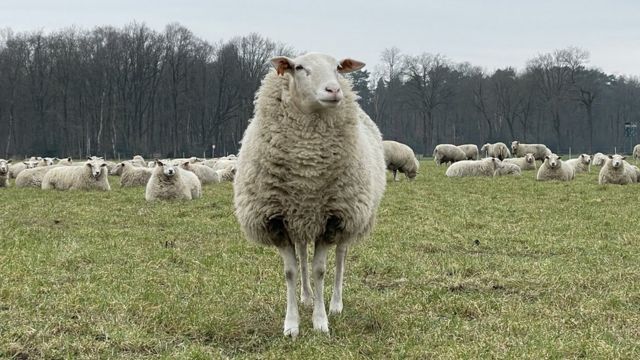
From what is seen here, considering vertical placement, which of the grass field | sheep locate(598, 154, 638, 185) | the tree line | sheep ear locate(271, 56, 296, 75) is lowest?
the grass field

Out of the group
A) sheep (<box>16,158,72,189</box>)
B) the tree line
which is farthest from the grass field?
the tree line

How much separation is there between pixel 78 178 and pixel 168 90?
1940 inches

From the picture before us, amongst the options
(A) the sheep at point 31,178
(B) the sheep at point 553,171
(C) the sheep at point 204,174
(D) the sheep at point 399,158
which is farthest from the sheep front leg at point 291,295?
(B) the sheep at point 553,171

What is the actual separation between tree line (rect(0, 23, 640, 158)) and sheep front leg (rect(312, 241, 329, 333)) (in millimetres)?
47337

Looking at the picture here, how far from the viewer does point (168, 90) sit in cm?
6681

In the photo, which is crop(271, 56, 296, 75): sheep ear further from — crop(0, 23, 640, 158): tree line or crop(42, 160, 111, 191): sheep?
crop(0, 23, 640, 158): tree line

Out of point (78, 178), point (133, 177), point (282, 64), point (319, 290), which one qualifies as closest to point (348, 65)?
point (282, 64)

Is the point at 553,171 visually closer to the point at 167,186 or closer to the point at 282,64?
the point at 167,186

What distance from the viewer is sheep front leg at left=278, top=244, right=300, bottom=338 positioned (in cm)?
488

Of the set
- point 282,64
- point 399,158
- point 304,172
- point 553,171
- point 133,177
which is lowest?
point 553,171

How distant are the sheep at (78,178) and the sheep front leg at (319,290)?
1528cm

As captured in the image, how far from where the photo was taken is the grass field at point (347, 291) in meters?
4.42

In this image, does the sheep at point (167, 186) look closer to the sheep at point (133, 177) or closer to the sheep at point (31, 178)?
the sheep at point (133, 177)

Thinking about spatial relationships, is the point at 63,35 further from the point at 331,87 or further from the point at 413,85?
the point at 331,87
